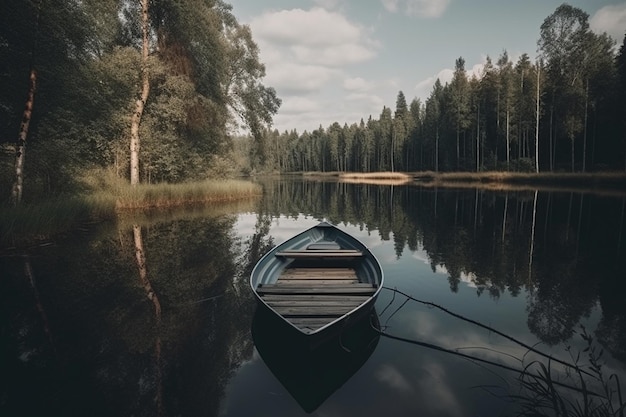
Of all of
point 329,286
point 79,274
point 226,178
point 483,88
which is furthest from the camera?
point 483,88

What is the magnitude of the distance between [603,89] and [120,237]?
150 ft

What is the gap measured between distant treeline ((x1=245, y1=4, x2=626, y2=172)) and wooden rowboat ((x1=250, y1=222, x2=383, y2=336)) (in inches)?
850

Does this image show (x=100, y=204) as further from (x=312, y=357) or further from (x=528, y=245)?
(x=528, y=245)

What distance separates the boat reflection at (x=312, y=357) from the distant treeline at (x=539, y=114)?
24615mm

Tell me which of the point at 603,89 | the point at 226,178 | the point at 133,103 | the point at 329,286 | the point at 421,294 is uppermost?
the point at 603,89

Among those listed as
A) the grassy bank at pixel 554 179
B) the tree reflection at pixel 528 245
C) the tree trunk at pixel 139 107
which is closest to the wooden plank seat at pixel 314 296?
the tree reflection at pixel 528 245

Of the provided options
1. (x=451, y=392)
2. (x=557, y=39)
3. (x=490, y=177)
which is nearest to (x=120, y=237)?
(x=451, y=392)

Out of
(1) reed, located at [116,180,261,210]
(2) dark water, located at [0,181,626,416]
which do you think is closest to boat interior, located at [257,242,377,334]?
(2) dark water, located at [0,181,626,416]

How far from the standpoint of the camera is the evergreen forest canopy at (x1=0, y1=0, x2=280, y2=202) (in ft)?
35.4

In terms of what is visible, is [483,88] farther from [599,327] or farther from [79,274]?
[79,274]

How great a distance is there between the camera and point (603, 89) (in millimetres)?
33031

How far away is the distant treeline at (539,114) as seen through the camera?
31.8 m

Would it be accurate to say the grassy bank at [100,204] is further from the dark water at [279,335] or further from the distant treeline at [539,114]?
the distant treeline at [539,114]

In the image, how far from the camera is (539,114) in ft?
124
